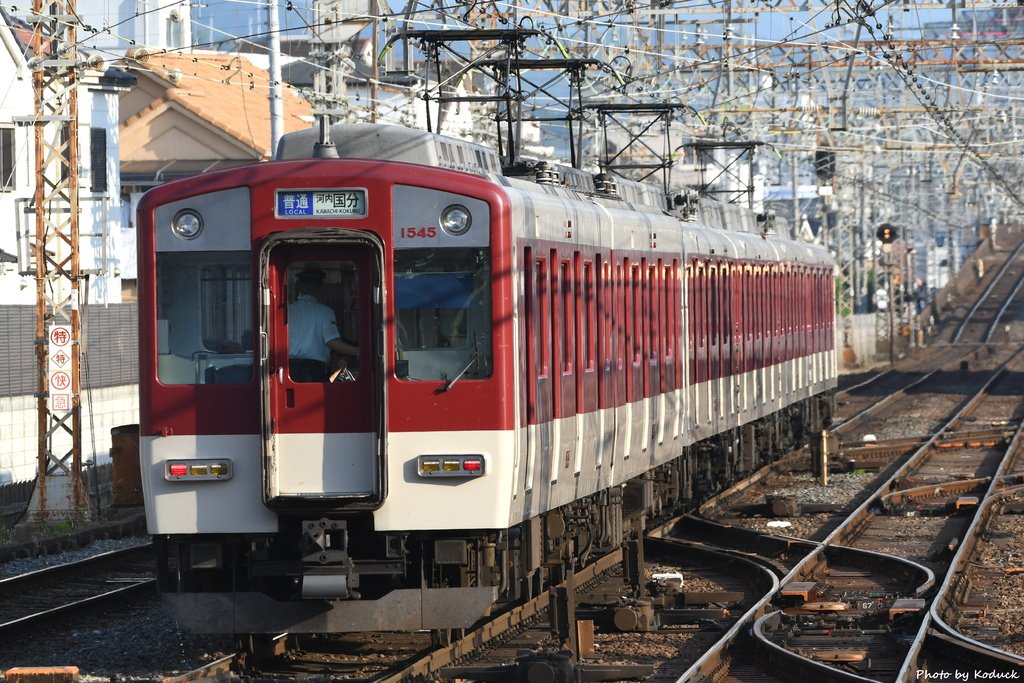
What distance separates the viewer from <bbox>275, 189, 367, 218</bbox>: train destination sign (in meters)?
9.04

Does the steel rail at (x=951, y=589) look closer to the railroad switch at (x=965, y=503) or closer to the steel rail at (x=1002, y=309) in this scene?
the railroad switch at (x=965, y=503)

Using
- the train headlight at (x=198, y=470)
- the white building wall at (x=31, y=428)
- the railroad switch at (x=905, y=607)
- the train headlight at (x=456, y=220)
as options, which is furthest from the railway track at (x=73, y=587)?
the white building wall at (x=31, y=428)

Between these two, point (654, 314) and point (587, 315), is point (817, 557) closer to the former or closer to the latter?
point (654, 314)

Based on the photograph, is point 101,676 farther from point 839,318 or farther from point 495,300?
point 839,318

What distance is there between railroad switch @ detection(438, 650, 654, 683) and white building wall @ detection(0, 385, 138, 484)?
1194cm

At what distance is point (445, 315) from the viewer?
9055mm

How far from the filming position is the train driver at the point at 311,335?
898 centimetres

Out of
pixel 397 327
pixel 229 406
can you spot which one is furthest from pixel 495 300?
pixel 229 406

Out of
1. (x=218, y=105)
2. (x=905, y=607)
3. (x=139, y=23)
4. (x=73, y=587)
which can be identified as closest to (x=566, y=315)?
(x=905, y=607)

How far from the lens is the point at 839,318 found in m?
53.0

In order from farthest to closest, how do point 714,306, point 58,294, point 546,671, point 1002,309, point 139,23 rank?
point 1002,309
point 139,23
point 58,294
point 714,306
point 546,671

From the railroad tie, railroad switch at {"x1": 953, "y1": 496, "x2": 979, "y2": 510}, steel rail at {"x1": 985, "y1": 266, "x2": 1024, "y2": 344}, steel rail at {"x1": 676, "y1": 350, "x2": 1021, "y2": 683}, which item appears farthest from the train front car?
steel rail at {"x1": 985, "y1": 266, "x2": 1024, "y2": 344}

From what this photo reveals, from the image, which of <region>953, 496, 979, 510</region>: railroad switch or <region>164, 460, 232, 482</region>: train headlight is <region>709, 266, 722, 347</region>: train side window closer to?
<region>953, 496, 979, 510</region>: railroad switch

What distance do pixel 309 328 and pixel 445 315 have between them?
0.68 m
